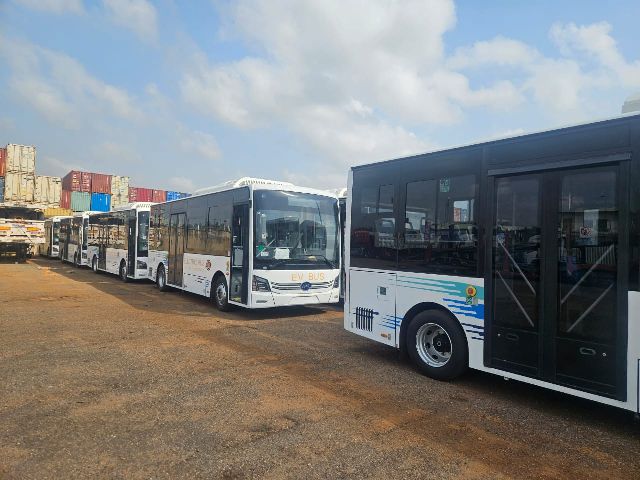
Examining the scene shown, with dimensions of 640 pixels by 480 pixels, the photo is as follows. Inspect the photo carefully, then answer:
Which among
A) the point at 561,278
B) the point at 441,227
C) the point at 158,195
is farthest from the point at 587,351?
the point at 158,195

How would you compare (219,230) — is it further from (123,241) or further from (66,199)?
(66,199)

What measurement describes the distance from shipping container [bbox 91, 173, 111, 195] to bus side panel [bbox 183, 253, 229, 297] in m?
35.2

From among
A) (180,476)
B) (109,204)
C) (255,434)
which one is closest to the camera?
(180,476)

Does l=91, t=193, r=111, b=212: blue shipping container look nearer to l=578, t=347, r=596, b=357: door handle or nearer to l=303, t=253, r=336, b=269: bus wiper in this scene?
l=303, t=253, r=336, b=269: bus wiper

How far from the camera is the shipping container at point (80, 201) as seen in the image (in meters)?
41.8

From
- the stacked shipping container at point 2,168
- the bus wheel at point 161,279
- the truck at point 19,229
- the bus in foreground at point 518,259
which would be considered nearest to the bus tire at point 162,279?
the bus wheel at point 161,279

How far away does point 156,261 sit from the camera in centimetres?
1584

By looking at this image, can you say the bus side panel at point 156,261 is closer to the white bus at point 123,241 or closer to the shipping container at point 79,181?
the white bus at point 123,241

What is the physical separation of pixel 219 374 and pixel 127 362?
5.02ft

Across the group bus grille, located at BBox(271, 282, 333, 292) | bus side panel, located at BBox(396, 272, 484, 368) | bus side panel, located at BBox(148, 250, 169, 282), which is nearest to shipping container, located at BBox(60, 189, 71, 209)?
bus side panel, located at BBox(148, 250, 169, 282)

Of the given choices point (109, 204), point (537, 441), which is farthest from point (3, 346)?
point (109, 204)

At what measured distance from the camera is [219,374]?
5.78m

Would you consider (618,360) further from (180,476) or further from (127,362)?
Result: (127,362)

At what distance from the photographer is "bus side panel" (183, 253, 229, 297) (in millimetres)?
11266
